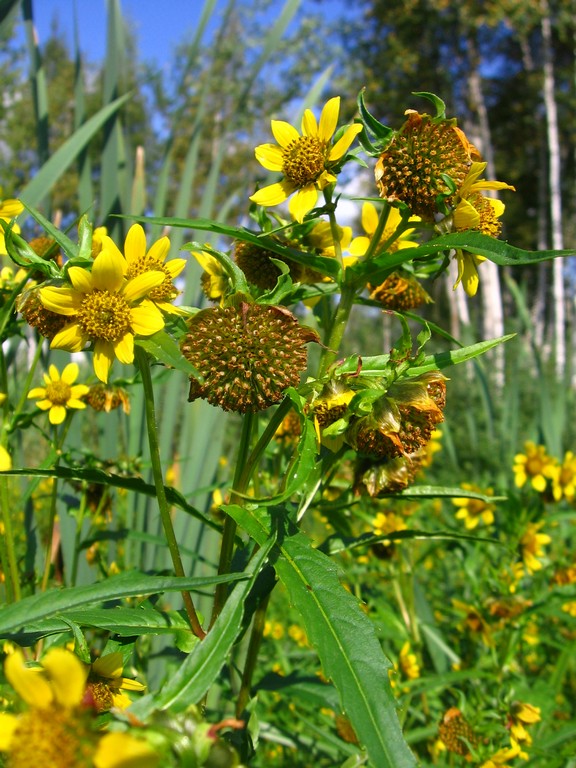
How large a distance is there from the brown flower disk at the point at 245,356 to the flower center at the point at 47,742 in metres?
0.31

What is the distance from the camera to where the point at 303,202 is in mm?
735

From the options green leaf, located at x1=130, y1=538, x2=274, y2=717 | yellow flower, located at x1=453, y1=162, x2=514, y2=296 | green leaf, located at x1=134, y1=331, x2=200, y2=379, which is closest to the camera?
green leaf, located at x1=130, y1=538, x2=274, y2=717

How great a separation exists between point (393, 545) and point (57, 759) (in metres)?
1.04

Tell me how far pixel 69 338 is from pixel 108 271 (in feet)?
0.27

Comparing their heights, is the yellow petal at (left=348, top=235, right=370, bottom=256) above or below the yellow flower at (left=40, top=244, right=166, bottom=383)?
above

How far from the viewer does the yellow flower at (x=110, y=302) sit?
62cm

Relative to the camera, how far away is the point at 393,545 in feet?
4.31

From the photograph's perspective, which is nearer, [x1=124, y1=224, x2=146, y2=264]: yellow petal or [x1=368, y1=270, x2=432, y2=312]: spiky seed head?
[x1=124, y1=224, x2=146, y2=264]: yellow petal

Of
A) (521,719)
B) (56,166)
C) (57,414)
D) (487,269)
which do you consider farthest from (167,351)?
(487,269)

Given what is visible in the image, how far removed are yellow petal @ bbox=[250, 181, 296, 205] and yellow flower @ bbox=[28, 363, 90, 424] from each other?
452mm

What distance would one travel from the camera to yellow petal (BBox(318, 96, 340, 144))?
0.75 meters

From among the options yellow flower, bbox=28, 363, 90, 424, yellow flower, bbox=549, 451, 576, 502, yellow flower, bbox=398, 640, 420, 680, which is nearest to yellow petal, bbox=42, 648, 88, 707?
yellow flower, bbox=28, 363, 90, 424

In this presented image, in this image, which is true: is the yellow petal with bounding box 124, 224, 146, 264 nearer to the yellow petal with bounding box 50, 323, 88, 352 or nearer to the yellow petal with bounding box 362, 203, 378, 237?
the yellow petal with bounding box 50, 323, 88, 352

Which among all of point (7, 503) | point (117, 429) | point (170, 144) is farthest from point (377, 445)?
point (170, 144)
